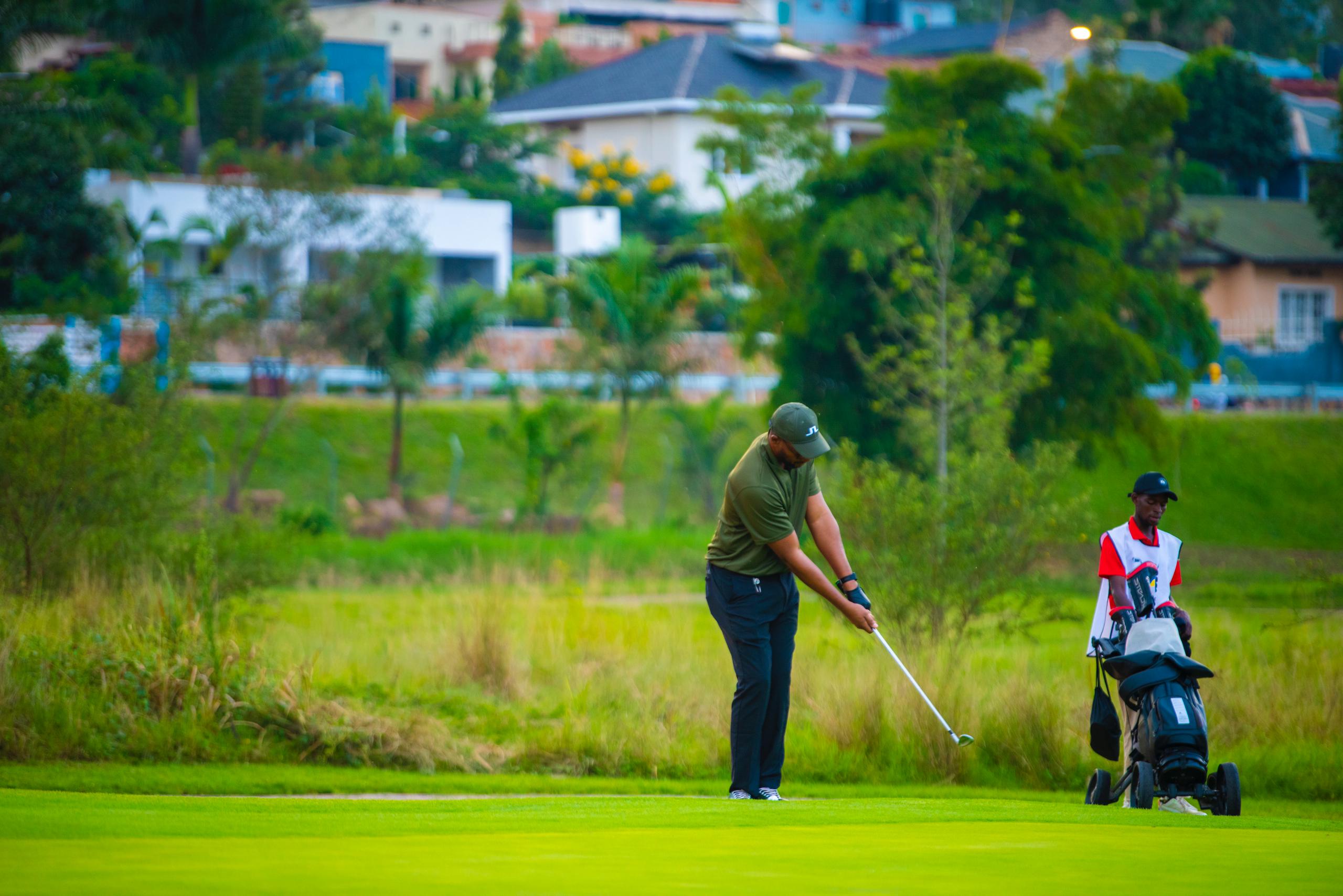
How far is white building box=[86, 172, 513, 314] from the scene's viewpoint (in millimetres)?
36094

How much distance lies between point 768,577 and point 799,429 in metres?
0.84

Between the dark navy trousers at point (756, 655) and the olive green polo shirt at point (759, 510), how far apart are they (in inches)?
3.0

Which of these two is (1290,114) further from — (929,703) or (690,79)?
(929,703)

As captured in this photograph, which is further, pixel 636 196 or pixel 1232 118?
pixel 1232 118

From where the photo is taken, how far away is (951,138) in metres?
26.0

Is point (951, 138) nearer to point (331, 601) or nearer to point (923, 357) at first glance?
point (923, 357)

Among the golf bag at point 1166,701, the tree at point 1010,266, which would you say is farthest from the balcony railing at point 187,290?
the golf bag at point 1166,701

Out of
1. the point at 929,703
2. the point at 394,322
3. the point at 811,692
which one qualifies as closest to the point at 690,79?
the point at 394,322

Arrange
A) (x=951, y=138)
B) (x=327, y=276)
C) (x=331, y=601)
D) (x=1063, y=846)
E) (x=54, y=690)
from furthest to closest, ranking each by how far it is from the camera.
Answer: (x=327, y=276)
(x=951, y=138)
(x=331, y=601)
(x=54, y=690)
(x=1063, y=846)

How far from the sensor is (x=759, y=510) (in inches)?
350

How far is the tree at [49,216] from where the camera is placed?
35.8 metres

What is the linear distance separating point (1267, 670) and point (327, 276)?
25.2m

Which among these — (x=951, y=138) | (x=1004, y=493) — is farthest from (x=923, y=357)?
(x=951, y=138)

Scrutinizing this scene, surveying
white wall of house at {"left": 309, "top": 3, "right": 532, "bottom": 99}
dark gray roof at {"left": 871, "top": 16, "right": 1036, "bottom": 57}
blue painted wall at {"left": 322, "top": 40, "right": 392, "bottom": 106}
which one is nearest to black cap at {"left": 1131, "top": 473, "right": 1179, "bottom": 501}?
blue painted wall at {"left": 322, "top": 40, "right": 392, "bottom": 106}
